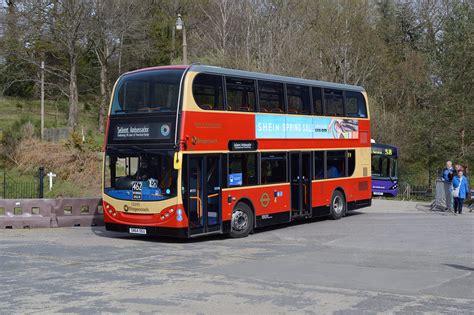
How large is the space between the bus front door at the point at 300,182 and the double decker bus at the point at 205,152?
0.10 ft

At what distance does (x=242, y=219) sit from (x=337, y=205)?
5.58m

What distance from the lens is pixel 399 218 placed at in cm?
2280

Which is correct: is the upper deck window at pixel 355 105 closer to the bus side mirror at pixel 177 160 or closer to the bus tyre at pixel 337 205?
the bus tyre at pixel 337 205

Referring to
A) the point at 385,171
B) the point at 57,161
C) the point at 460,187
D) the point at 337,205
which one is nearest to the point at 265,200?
the point at 337,205

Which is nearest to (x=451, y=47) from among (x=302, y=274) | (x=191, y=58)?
(x=191, y=58)

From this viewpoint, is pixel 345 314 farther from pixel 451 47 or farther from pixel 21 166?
pixel 451 47

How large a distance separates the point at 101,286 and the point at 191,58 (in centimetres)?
3398

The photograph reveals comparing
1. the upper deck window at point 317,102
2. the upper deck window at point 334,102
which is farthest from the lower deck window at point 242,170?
the upper deck window at point 334,102

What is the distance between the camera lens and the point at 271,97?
18766 mm

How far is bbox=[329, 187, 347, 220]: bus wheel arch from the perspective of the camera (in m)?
21.8

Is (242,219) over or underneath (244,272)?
over

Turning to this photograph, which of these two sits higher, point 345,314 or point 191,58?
point 191,58

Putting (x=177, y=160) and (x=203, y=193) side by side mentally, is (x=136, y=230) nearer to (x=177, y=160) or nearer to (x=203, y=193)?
(x=203, y=193)

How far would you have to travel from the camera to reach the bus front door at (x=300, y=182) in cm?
1986
